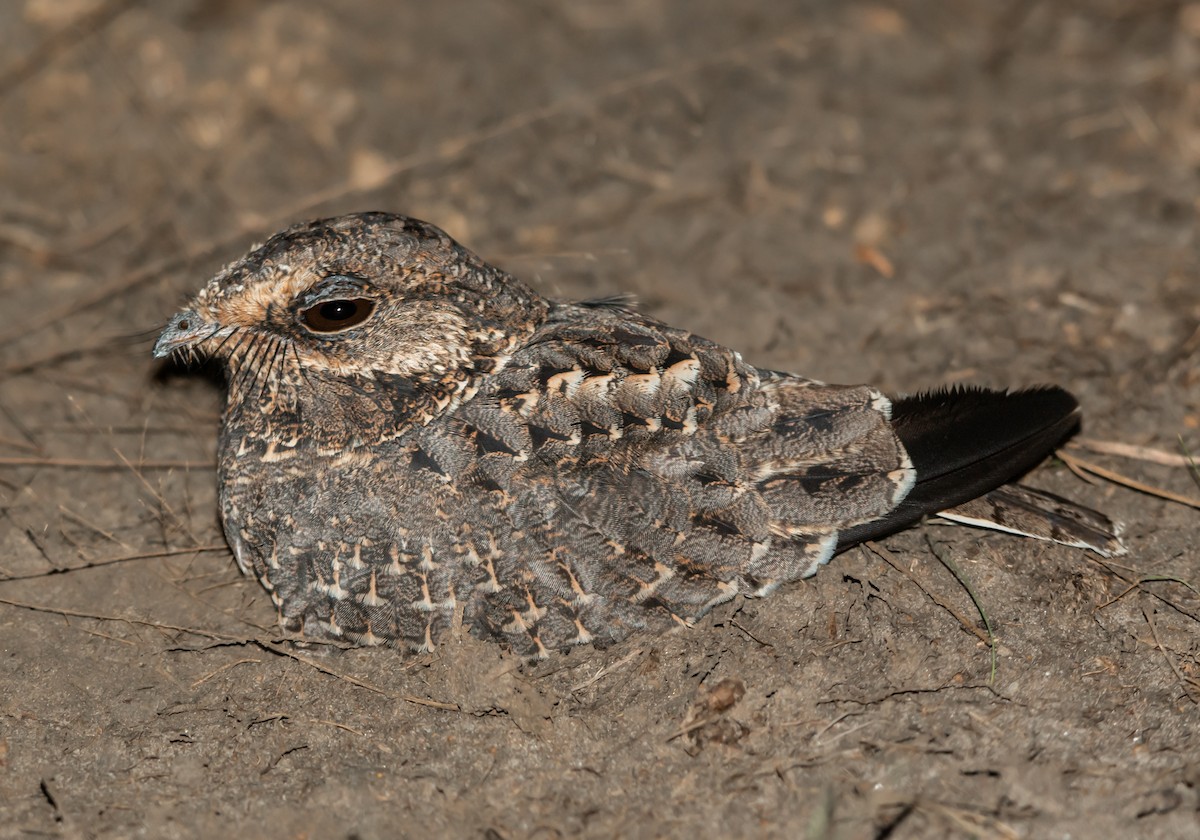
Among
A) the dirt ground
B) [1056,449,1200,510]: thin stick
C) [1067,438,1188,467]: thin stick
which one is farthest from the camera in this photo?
[1067,438,1188,467]: thin stick

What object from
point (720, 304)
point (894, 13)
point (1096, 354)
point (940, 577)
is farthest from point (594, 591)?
point (894, 13)

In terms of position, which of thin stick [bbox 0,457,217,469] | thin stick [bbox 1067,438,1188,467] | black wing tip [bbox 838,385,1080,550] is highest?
black wing tip [bbox 838,385,1080,550]

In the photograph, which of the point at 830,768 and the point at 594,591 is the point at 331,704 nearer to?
the point at 594,591

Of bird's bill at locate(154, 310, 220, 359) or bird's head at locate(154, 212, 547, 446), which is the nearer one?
bird's head at locate(154, 212, 547, 446)

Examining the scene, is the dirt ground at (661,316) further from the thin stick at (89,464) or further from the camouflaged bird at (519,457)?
the camouflaged bird at (519,457)

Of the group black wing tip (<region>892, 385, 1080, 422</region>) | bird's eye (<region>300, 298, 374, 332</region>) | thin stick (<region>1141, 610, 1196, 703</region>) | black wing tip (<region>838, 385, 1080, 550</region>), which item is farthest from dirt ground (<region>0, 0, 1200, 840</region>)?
bird's eye (<region>300, 298, 374, 332</region>)

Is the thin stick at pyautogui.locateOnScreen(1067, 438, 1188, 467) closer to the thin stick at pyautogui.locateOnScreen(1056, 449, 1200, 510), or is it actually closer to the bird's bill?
the thin stick at pyautogui.locateOnScreen(1056, 449, 1200, 510)

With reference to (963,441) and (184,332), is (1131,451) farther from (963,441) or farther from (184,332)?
(184,332)

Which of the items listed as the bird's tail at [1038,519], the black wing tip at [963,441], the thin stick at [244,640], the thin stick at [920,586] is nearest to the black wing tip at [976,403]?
the black wing tip at [963,441]
